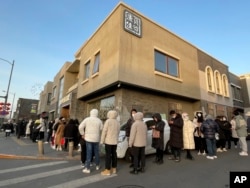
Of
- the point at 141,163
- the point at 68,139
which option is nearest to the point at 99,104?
the point at 68,139

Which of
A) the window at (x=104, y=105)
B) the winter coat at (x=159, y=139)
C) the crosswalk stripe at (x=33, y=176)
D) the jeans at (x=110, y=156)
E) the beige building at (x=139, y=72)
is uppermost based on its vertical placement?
the beige building at (x=139, y=72)

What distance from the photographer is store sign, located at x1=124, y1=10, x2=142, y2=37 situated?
1231cm

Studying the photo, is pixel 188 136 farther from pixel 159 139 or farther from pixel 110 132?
pixel 110 132

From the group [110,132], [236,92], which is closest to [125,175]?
[110,132]

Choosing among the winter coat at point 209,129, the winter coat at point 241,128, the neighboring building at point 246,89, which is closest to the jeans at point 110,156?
the winter coat at point 209,129

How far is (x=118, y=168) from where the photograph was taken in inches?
260

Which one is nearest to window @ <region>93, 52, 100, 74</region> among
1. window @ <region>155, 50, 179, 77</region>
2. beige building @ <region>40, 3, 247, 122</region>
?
beige building @ <region>40, 3, 247, 122</region>

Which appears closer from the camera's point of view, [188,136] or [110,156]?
[110,156]

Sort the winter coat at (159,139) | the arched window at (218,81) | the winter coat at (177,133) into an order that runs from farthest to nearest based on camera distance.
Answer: the arched window at (218,81) < the winter coat at (177,133) < the winter coat at (159,139)

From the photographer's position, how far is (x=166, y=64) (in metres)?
14.8

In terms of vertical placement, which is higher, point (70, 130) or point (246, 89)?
point (246, 89)

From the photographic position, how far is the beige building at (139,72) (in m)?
12.0

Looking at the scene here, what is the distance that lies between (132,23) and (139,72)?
328cm

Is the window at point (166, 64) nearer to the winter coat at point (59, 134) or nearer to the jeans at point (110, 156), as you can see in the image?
the winter coat at point (59, 134)
